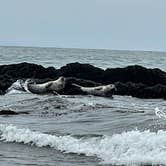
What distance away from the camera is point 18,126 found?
49.4 ft

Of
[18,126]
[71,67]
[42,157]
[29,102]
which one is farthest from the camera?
[71,67]

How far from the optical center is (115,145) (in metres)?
11.6

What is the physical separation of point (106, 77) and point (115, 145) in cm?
2381

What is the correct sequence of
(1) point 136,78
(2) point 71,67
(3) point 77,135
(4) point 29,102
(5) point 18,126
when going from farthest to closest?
(2) point 71,67 → (1) point 136,78 → (4) point 29,102 → (5) point 18,126 → (3) point 77,135

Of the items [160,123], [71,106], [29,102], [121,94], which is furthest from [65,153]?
[121,94]

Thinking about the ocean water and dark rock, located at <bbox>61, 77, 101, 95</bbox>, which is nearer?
the ocean water

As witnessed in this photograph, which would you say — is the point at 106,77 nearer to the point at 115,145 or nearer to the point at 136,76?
the point at 136,76

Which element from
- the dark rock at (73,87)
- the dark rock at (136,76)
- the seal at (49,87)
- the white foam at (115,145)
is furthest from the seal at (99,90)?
the white foam at (115,145)

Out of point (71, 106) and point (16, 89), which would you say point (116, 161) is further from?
point (16, 89)

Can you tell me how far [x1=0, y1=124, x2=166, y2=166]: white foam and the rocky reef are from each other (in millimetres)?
15246

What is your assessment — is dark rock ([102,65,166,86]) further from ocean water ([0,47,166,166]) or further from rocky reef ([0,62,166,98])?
ocean water ([0,47,166,166])

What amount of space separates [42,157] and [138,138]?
1907 mm

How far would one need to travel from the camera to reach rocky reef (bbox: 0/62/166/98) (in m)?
29.5

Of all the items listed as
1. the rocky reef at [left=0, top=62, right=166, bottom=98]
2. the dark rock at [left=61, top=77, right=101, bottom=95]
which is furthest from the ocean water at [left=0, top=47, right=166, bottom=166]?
the rocky reef at [left=0, top=62, right=166, bottom=98]
